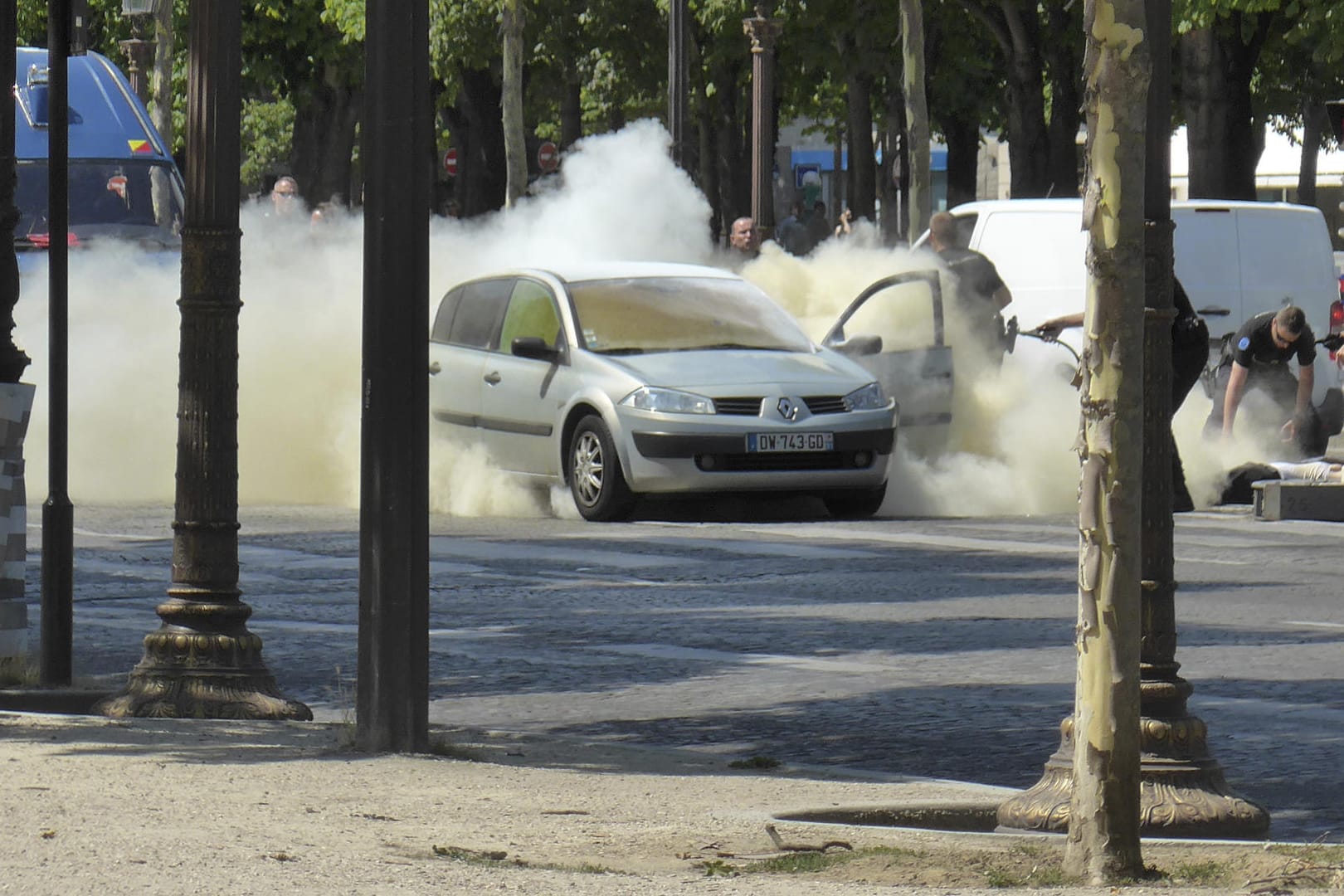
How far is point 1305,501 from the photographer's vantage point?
1656 cm

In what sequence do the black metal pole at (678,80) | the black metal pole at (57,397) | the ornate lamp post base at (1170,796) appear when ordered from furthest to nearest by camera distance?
the black metal pole at (678,80) → the black metal pole at (57,397) → the ornate lamp post base at (1170,796)

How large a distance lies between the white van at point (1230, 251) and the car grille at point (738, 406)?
4.66m

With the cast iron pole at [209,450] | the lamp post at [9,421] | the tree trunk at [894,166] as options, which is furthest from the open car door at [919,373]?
the tree trunk at [894,166]

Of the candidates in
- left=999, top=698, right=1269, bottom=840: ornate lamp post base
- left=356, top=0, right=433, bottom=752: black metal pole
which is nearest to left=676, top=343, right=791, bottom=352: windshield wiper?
left=356, top=0, right=433, bottom=752: black metal pole

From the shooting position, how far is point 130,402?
19.0m

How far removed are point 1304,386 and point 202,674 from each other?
36.1 feet

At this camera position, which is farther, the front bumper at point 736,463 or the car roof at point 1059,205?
the car roof at point 1059,205

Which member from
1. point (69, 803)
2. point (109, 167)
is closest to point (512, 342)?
point (109, 167)

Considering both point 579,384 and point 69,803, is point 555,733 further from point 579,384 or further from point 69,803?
point 579,384

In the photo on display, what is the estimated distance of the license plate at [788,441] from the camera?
15.9 metres

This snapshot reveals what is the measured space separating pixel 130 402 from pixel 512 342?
3555mm

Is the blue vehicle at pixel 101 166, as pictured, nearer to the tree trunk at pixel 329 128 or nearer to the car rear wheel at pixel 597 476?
the car rear wheel at pixel 597 476

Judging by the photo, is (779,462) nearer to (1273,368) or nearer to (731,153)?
(1273,368)

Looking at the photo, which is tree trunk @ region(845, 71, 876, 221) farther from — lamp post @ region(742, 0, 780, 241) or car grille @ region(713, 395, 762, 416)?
car grille @ region(713, 395, 762, 416)
